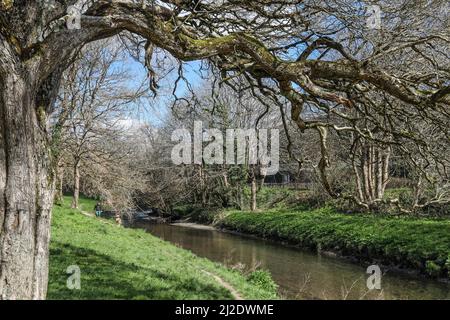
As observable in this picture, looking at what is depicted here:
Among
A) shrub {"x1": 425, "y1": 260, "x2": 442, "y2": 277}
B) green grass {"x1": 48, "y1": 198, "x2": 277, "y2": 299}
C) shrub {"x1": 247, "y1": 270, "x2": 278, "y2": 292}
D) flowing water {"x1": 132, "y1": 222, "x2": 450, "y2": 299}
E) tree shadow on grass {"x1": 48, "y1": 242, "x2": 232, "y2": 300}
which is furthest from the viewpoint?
shrub {"x1": 425, "y1": 260, "x2": 442, "y2": 277}

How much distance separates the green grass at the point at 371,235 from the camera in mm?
15190

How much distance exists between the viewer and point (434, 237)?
15984 mm

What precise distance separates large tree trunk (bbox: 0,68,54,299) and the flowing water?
Result: 7318mm

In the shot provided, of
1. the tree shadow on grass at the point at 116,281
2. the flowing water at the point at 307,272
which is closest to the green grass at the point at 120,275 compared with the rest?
the tree shadow on grass at the point at 116,281

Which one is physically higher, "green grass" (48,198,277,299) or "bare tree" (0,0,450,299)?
"bare tree" (0,0,450,299)

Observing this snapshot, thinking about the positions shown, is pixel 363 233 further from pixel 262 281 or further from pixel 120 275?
pixel 120 275

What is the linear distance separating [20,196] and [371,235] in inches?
651

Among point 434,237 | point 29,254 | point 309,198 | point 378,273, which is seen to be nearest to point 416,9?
point 29,254

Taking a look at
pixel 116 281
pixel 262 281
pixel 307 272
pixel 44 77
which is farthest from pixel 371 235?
pixel 44 77

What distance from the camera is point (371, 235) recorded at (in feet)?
60.7

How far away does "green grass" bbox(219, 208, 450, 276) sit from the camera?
15.2m

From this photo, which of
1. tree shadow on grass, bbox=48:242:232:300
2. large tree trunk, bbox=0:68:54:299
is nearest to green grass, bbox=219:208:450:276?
tree shadow on grass, bbox=48:242:232:300

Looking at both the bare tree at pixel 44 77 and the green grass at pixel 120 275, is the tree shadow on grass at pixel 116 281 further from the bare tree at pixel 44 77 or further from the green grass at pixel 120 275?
the bare tree at pixel 44 77

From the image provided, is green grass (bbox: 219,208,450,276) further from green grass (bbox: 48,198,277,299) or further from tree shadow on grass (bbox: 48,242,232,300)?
tree shadow on grass (bbox: 48,242,232,300)
